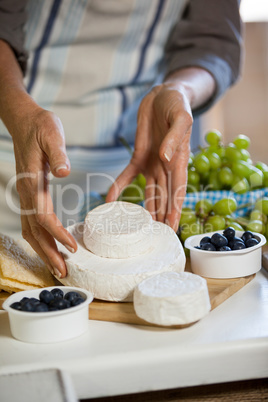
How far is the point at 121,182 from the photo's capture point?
1.36 m

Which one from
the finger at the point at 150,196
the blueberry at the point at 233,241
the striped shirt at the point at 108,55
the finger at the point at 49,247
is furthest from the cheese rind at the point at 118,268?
the striped shirt at the point at 108,55

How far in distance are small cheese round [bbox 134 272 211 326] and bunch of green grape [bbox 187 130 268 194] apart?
63 centimetres

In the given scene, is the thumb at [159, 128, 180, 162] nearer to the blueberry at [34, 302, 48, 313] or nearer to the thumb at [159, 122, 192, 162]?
the thumb at [159, 122, 192, 162]

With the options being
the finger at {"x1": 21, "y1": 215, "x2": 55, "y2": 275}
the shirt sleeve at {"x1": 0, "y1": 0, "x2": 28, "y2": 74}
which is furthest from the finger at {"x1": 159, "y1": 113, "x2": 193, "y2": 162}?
the shirt sleeve at {"x1": 0, "y1": 0, "x2": 28, "y2": 74}

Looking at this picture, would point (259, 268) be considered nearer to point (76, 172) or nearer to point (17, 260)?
point (17, 260)

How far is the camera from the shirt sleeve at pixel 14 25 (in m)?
1.50

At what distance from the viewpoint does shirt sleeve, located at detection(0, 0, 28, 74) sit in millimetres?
1498

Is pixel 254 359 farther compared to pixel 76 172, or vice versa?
pixel 76 172

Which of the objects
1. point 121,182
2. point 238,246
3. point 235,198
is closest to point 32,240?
point 121,182

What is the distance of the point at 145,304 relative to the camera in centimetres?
87

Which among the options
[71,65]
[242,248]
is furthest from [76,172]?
[242,248]

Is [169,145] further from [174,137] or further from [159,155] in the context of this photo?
[159,155]

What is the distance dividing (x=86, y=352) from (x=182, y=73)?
107 centimetres

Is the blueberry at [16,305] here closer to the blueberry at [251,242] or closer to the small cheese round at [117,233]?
the small cheese round at [117,233]
